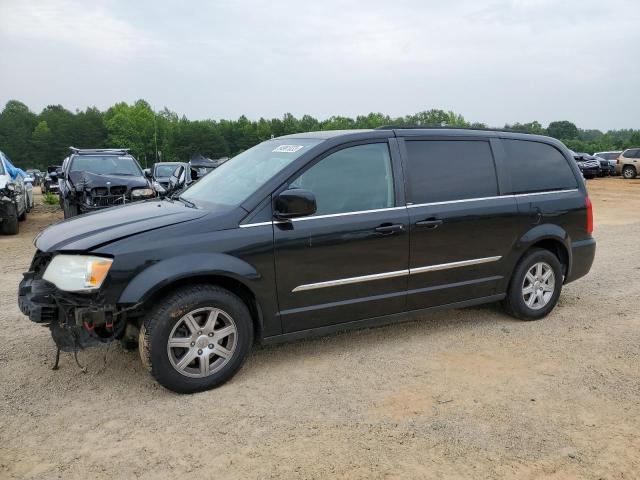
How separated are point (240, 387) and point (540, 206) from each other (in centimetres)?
317

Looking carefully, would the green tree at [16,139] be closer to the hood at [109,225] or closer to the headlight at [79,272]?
the hood at [109,225]

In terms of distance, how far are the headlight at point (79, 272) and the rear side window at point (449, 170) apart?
7.79 ft

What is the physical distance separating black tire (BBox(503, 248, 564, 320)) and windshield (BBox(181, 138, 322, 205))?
227 cm

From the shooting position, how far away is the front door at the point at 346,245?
3854 mm

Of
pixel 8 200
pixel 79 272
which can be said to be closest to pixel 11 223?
pixel 8 200

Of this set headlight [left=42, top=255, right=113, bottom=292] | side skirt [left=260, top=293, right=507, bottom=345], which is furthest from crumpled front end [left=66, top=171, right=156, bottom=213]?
side skirt [left=260, top=293, right=507, bottom=345]

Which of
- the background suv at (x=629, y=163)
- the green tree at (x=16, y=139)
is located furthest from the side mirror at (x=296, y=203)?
the green tree at (x=16, y=139)

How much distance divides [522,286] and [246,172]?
2725 mm

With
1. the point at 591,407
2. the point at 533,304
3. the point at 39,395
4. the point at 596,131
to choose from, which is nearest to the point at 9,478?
the point at 39,395

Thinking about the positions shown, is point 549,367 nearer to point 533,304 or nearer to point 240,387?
point 533,304

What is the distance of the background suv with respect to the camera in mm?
27969

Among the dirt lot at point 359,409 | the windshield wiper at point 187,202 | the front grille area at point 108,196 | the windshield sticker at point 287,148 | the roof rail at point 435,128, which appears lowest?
the dirt lot at point 359,409

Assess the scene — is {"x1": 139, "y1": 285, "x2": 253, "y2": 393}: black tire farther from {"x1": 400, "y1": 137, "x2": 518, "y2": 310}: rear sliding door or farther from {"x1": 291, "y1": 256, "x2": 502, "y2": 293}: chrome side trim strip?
{"x1": 400, "y1": 137, "x2": 518, "y2": 310}: rear sliding door

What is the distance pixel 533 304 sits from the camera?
5.09 m
